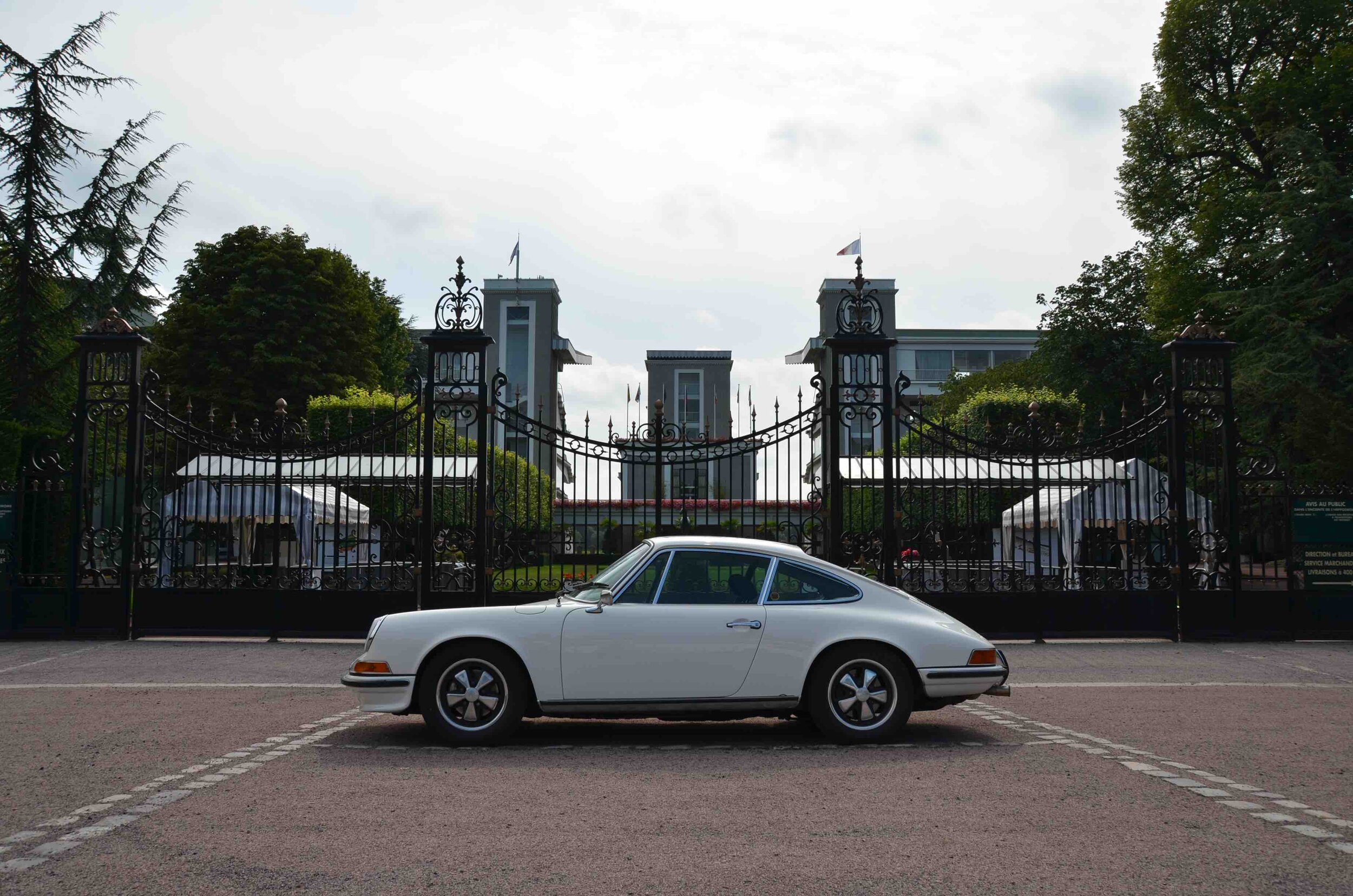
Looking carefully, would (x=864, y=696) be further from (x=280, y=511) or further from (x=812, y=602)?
(x=280, y=511)

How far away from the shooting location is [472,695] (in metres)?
7.54

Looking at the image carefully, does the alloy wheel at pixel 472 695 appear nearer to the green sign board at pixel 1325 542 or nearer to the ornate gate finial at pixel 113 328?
the ornate gate finial at pixel 113 328

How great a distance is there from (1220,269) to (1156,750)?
2778 centimetres

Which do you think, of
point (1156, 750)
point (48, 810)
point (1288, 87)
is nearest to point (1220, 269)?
point (1288, 87)

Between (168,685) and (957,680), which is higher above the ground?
(957,680)

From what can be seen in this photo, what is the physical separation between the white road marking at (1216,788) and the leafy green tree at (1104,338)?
36554 millimetres

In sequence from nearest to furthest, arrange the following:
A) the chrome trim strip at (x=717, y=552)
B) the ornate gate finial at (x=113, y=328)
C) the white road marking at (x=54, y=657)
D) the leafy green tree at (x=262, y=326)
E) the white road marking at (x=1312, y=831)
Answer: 1. the white road marking at (x=1312, y=831)
2. the chrome trim strip at (x=717, y=552)
3. the white road marking at (x=54, y=657)
4. the ornate gate finial at (x=113, y=328)
5. the leafy green tree at (x=262, y=326)

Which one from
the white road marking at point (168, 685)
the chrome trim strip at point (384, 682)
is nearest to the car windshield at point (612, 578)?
the chrome trim strip at point (384, 682)

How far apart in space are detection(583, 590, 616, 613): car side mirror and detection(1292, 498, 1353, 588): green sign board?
10.9 m

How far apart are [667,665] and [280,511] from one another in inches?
352

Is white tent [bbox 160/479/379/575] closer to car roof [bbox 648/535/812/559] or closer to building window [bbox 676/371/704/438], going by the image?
car roof [bbox 648/535/812/559]

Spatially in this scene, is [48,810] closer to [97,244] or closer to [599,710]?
[599,710]

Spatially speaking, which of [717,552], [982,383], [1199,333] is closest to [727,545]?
[717,552]

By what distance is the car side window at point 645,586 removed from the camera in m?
7.73
